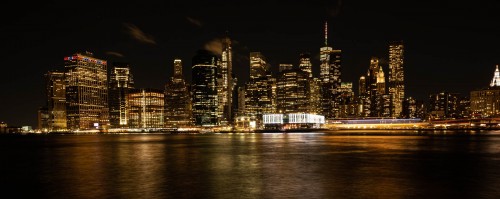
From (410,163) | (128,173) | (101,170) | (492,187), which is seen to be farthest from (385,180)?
(101,170)

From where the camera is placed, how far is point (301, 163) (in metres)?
45.5

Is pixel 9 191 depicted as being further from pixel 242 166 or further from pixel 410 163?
pixel 410 163

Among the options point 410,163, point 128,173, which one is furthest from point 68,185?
point 410,163

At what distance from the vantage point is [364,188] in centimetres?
2859

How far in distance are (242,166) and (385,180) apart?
14897 millimetres

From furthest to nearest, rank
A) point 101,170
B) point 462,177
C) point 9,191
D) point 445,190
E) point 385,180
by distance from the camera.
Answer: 1. point 101,170
2. point 462,177
3. point 385,180
4. point 9,191
5. point 445,190

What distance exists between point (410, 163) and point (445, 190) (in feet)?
56.5

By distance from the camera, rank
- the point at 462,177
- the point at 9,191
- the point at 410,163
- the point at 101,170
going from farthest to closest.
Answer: the point at 410,163
the point at 101,170
the point at 462,177
the point at 9,191

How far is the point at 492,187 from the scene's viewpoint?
29141 mm

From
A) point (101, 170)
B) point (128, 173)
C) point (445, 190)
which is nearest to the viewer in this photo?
point (445, 190)

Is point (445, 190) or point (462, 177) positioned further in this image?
point (462, 177)

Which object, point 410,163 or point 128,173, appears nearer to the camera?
point 128,173

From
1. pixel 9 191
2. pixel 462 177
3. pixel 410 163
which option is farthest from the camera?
pixel 410 163

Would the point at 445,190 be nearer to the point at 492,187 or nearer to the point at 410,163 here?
the point at 492,187
